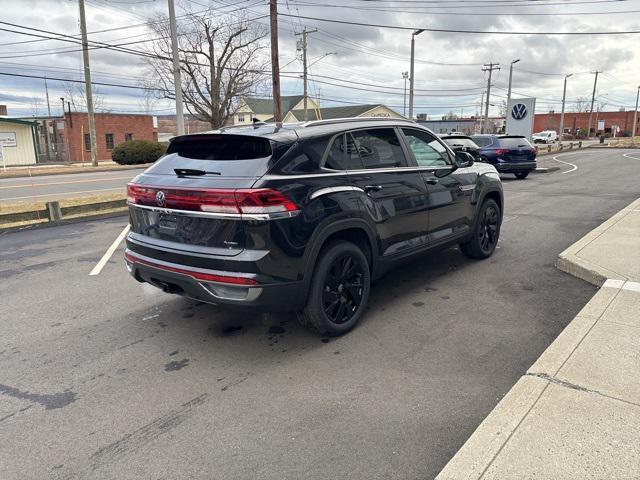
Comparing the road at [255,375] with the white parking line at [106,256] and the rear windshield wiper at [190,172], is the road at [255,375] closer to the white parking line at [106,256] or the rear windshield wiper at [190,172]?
the white parking line at [106,256]

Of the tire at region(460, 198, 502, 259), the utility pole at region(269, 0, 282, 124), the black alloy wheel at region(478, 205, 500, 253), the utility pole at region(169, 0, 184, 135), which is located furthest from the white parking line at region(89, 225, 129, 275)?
the utility pole at region(269, 0, 282, 124)

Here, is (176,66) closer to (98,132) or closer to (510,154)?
(510,154)

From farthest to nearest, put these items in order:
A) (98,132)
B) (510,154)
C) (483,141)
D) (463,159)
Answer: (98,132) → (483,141) → (510,154) → (463,159)

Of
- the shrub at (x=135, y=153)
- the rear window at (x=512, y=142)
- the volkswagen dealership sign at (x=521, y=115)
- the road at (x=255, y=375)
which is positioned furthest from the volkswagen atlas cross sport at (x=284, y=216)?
the shrub at (x=135, y=153)

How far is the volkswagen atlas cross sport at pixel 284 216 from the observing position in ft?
11.9

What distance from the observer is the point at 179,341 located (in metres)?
4.27

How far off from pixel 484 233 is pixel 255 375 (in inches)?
164

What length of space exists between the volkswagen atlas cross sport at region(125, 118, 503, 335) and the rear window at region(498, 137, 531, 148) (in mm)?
14150

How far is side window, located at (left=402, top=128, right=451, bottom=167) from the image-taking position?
17.4 ft

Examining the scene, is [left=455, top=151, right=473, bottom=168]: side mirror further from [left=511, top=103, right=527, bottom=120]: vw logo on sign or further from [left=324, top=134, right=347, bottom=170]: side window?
[left=511, top=103, right=527, bottom=120]: vw logo on sign

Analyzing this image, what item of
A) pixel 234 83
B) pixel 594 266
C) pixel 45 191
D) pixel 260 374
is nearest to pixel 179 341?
pixel 260 374

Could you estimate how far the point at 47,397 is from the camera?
11.2 feet

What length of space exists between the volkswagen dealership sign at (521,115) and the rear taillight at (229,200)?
29.3 metres

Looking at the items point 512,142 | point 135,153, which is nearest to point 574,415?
point 512,142
